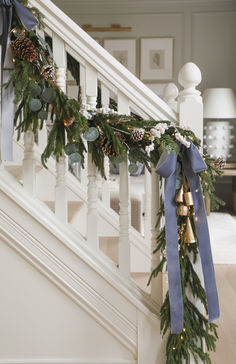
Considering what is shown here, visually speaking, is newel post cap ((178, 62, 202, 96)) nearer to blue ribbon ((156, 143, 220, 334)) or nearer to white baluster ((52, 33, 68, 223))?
blue ribbon ((156, 143, 220, 334))

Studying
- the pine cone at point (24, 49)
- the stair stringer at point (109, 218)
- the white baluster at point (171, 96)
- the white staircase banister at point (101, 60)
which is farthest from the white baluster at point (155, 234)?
the white baluster at point (171, 96)

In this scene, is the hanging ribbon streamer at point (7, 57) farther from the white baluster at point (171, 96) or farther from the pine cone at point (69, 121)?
the white baluster at point (171, 96)

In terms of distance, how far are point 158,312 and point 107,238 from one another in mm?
1037

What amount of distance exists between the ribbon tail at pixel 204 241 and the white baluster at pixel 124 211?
0.80ft

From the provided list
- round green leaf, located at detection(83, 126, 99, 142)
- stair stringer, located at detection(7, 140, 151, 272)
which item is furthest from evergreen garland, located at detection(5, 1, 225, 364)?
stair stringer, located at detection(7, 140, 151, 272)

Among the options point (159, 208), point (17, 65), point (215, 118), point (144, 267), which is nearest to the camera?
point (17, 65)

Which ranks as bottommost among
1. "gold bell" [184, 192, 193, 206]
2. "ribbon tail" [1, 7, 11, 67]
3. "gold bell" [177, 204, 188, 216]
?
"gold bell" [177, 204, 188, 216]

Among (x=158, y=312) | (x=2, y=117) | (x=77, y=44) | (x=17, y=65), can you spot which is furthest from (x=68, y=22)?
(x=158, y=312)

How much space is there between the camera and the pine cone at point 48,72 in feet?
4.95

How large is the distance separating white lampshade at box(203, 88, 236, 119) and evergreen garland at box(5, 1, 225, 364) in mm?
3632

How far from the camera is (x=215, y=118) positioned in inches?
212

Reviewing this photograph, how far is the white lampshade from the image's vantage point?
5.05 metres

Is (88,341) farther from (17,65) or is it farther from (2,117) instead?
(17,65)

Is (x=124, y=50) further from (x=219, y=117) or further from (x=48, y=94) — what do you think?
(x=48, y=94)
